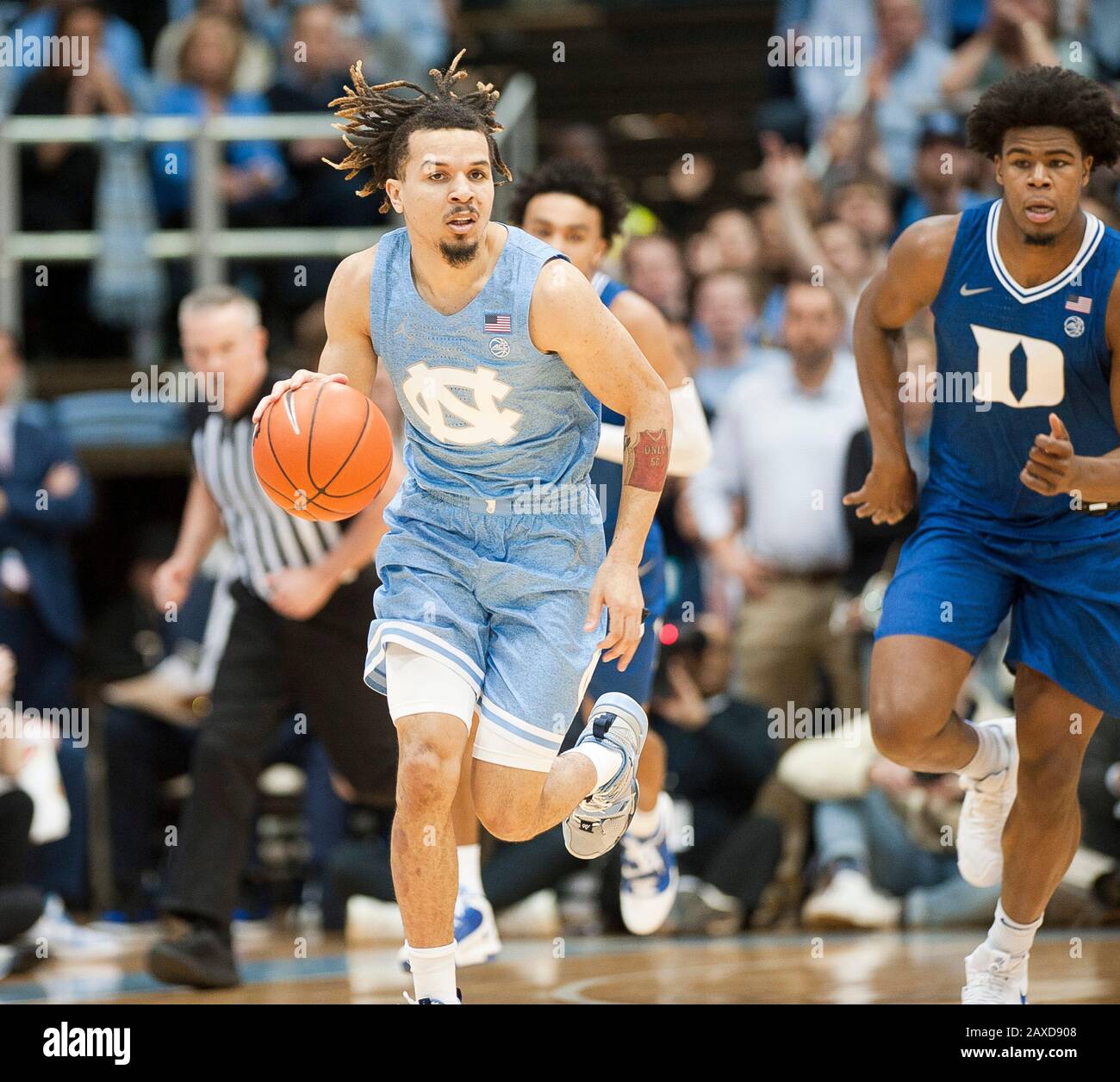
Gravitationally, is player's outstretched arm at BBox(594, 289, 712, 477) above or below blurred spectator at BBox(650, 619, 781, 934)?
above

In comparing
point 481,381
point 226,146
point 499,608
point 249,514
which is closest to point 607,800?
point 499,608

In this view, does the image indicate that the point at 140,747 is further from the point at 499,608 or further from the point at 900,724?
the point at 900,724

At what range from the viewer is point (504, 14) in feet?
35.9

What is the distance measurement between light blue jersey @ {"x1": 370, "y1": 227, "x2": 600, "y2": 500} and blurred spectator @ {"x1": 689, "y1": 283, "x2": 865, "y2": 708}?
3.11 meters

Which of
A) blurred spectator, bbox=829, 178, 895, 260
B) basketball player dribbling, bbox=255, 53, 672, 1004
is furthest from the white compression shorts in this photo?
blurred spectator, bbox=829, 178, 895, 260

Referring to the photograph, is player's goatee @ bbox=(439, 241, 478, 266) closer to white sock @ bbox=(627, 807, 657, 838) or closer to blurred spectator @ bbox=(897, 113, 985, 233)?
white sock @ bbox=(627, 807, 657, 838)

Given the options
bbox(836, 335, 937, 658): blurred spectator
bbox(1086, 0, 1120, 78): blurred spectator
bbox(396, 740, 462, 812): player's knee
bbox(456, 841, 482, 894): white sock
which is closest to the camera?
bbox(396, 740, 462, 812): player's knee

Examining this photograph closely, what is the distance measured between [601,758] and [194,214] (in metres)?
5.27

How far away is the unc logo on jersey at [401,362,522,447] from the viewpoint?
395cm

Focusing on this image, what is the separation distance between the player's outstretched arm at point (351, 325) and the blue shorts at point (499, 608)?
1.06 ft

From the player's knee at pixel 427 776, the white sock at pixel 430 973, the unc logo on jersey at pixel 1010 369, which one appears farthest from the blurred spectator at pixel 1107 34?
the white sock at pixel 430 973

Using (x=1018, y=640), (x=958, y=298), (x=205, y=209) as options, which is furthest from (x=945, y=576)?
(x=205, y=209)

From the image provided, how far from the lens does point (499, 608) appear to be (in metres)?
4.03

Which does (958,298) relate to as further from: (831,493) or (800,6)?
(800,6)
